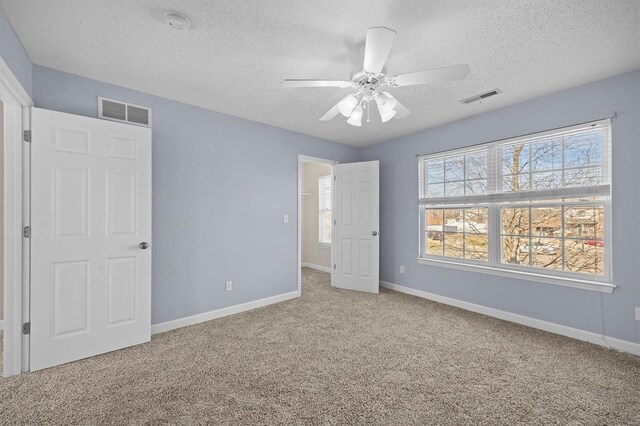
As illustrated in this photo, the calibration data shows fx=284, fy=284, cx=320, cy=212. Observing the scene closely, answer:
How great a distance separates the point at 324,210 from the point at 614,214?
4353mm

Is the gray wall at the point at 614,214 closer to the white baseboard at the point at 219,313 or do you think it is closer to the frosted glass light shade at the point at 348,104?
the white baseboard at the point at 219,313

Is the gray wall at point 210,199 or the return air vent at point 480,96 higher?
the return air vent at point 480,96

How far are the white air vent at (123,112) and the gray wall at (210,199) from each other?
0.18 feet

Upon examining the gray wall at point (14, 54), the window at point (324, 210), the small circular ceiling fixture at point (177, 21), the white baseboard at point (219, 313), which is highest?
the small circular ceiling fixture at point (177, 21)

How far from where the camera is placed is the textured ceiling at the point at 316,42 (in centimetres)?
173

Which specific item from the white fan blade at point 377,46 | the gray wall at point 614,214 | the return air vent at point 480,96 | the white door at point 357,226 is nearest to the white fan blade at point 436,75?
the white fan blade at point 377,46

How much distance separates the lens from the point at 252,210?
12.4 feet

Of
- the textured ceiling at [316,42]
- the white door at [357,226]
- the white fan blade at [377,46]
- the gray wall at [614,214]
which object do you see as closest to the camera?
the white fan blade at [377,46]

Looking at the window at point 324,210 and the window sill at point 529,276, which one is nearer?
the window sill at point 529,276

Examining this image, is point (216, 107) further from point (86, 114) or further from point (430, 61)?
point (430, 61)

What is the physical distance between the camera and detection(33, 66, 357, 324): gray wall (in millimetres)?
2965

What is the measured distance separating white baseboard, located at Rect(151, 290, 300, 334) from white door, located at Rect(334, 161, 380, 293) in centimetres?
98

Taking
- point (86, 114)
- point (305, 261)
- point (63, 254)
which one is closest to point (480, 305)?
point (305, 261)

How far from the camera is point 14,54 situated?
1957 mm
